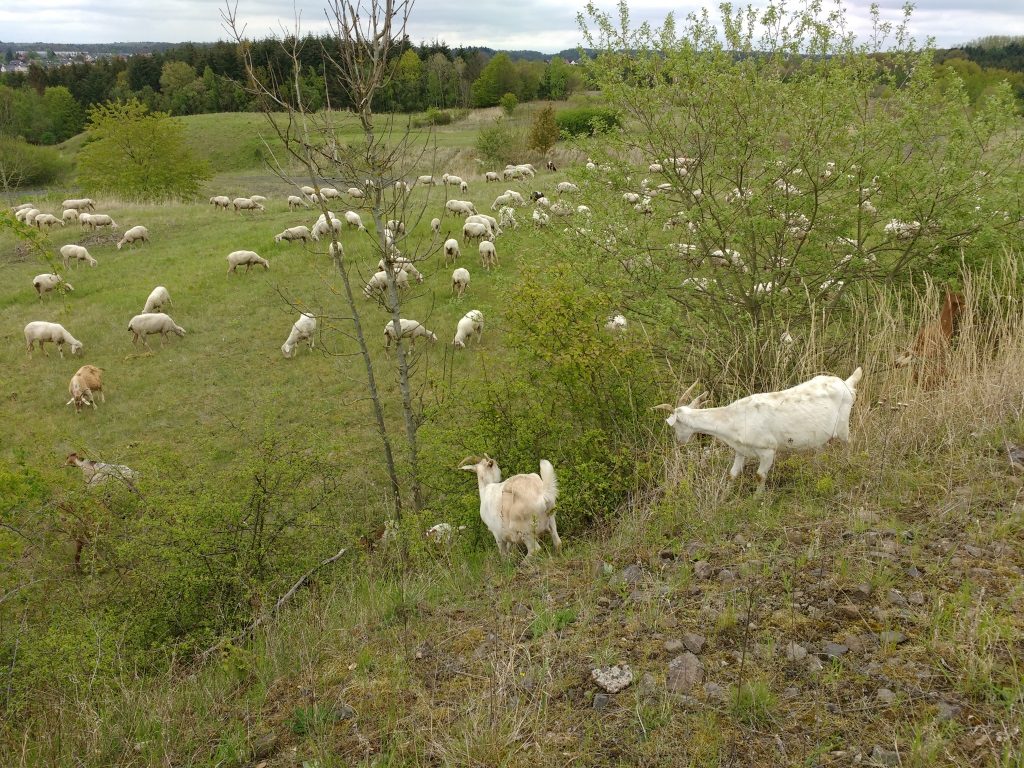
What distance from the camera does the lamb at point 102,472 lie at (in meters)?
7.68

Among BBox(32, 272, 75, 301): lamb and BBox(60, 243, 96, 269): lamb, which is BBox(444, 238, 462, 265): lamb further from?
BBox(60, 243, 96, 269): lamb

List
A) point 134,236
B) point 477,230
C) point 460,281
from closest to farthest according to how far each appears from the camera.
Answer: point 460,281 → point 477,230 → point 134,236

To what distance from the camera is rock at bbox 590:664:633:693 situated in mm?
3637

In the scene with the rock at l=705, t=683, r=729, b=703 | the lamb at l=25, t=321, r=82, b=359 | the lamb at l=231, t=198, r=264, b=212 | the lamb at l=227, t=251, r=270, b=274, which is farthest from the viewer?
the lamb at l=231, t=198, r=264, b=212

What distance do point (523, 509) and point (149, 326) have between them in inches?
553

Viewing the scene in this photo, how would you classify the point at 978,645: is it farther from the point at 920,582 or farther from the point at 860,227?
the point at 860,227

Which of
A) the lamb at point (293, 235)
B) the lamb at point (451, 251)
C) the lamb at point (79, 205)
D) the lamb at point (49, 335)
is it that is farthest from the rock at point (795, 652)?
the lamb at point (79, 205)

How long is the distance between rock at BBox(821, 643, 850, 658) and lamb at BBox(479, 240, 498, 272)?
677 inches

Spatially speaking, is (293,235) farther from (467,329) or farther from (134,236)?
(467,329)

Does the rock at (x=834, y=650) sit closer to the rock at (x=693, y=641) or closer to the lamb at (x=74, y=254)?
the rock at (x=693, y=641)

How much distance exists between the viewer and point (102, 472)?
26.7 ft

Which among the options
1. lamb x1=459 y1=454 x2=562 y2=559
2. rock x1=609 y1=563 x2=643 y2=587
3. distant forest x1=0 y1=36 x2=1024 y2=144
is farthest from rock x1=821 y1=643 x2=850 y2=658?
distant forest x1=0 y1=36 x2=1024 y2=144

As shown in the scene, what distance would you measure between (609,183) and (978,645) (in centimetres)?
771

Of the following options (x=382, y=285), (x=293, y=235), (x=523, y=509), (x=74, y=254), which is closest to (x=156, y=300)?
(x=293, y=235)
